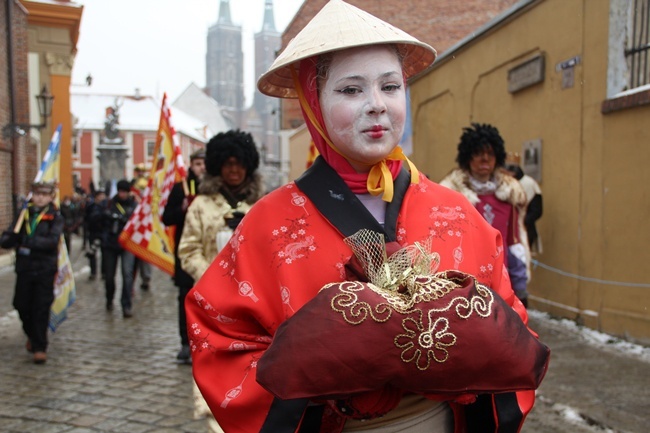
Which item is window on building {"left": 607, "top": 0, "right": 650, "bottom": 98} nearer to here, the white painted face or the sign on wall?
the sign on wall

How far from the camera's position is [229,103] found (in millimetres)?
133875

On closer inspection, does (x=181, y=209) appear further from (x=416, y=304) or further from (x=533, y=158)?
(x=533, y=158)

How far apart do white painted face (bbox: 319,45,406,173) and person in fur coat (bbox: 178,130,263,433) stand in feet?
10.2

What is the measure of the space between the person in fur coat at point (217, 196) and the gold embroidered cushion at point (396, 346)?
137 inches

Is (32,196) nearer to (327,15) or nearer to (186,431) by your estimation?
(186,431)

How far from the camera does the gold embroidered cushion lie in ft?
5.24

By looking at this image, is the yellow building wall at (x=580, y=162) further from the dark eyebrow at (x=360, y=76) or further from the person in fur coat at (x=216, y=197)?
the dark eyebrow at (x=360, y=76)

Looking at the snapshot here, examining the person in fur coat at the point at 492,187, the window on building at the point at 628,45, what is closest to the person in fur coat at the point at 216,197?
the person in fur coat at the point at 492,187

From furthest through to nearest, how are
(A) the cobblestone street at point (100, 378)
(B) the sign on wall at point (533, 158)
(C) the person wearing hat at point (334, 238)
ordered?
(B) the sign on wall at point (533, 158), (A) the cobblestone street at point (100, 378), (C) the person wearing hat at point (334, 238)

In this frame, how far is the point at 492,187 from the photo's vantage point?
5570 millimetres

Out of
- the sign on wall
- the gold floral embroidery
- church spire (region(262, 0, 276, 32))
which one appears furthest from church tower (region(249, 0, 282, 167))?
the gold floral embroidery

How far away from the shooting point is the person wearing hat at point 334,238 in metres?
1.89

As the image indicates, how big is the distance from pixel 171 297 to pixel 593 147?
23.4 feet

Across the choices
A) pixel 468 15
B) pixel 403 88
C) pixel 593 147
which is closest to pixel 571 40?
pixel 593 147
